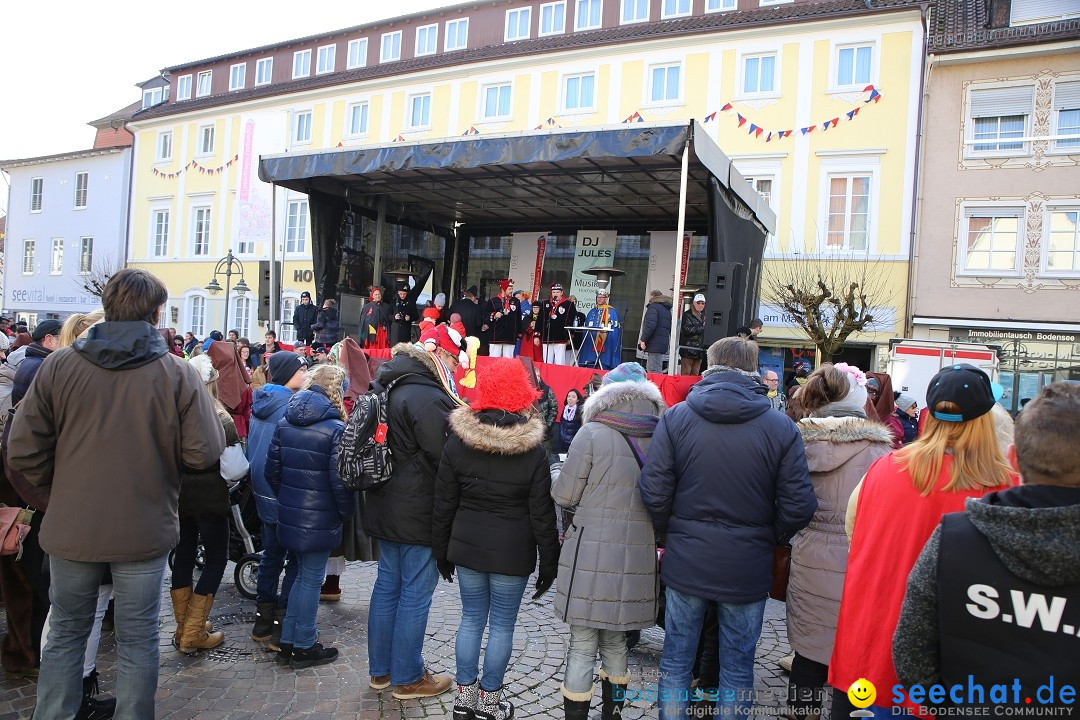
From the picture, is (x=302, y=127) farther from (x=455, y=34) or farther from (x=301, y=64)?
(x=455, y=34)

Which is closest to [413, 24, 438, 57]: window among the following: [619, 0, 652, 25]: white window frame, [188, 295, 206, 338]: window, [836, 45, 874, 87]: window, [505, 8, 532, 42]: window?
[505, 8, 532, 42]: window

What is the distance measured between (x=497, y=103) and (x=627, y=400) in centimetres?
2055

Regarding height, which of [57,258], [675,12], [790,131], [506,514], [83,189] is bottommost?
[506,514]

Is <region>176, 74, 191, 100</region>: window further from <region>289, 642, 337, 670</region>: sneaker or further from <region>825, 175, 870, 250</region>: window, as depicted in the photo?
<region>289, 642, 337, 670</region>: sneaker

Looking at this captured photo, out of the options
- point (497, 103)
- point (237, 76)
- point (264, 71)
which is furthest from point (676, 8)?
point (237, 76)

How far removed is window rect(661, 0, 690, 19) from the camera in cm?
2033

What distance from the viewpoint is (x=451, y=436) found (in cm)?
348

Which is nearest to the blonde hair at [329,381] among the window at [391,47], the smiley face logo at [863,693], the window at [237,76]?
the smiley face logo at [863,693]

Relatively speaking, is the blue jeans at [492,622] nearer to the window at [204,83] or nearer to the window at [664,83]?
the window at [664,83]

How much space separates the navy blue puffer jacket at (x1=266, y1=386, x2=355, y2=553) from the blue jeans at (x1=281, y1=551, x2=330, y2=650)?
0.09 m

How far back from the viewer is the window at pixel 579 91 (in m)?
20.5

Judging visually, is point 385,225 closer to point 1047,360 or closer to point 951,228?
point 951,228

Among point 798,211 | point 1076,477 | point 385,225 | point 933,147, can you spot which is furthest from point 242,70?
point 1076,477

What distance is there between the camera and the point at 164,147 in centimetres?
2912
